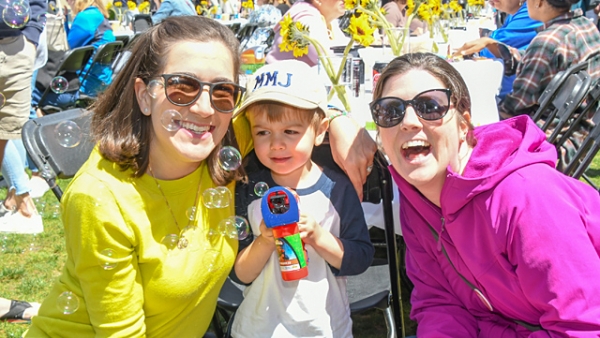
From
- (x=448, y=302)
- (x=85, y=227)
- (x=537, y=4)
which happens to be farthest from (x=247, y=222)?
(x=537, y=4)

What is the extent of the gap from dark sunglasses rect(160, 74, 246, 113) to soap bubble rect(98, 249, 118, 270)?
1.55 feet

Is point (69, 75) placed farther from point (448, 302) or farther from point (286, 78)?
point (448, 302)

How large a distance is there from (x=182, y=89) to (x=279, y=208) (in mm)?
458

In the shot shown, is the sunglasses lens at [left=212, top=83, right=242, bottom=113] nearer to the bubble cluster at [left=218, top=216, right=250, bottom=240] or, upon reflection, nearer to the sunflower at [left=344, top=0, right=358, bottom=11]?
the bubble cluster at [left=218, top=216, right=250, bottom=240]

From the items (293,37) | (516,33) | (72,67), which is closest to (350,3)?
(293,37)

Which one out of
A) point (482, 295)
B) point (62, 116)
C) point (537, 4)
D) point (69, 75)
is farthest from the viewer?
point (69, 75)

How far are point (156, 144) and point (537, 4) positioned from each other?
3.11m

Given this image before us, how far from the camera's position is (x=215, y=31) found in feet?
6.60

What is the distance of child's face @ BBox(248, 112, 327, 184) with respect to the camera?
211 cm

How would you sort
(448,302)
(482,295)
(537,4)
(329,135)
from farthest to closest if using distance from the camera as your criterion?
(537,4), (329,135), (448,302), (482,295)

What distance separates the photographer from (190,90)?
188cm

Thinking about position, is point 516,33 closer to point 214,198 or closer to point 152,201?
point 214,198

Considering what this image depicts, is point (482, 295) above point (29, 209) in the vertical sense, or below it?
above

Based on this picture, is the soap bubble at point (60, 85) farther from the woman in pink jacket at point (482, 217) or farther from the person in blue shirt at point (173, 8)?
the person in blue shirt at point (173, 8)
